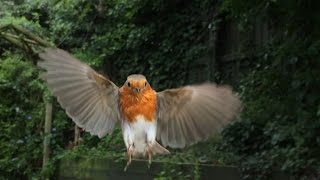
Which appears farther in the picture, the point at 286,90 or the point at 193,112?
the point at 286,90

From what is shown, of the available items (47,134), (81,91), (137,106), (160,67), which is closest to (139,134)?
(137,106)

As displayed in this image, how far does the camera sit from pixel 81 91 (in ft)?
8.12

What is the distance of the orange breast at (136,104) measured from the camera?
228cm

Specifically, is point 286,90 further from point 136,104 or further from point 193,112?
point 136,104

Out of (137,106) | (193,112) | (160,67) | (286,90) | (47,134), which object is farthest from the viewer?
(47,134)

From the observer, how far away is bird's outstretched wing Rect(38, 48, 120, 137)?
2.35 metres

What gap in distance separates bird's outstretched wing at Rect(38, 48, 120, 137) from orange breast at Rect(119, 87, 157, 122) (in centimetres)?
12

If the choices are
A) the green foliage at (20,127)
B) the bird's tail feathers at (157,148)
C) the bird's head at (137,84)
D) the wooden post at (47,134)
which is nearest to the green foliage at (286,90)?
the bird's tail feathers at (157,148)

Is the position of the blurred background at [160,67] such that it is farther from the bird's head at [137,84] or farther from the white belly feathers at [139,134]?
the bird's head at [137,84]

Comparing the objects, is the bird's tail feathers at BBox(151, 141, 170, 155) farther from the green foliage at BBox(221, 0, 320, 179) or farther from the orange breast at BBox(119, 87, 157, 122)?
the green foliage at BBox(221, 0, 320, 179)

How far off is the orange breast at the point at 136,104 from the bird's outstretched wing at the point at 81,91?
0.39 feet

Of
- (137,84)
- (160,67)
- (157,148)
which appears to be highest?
(160,67)

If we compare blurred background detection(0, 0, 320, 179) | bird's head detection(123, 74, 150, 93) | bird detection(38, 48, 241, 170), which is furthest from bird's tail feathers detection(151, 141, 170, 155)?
blurred background detection(0, 0, 320, 179)

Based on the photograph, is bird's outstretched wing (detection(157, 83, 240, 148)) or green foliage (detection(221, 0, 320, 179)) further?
green foliage (detection(221, 0, 320, 179))
